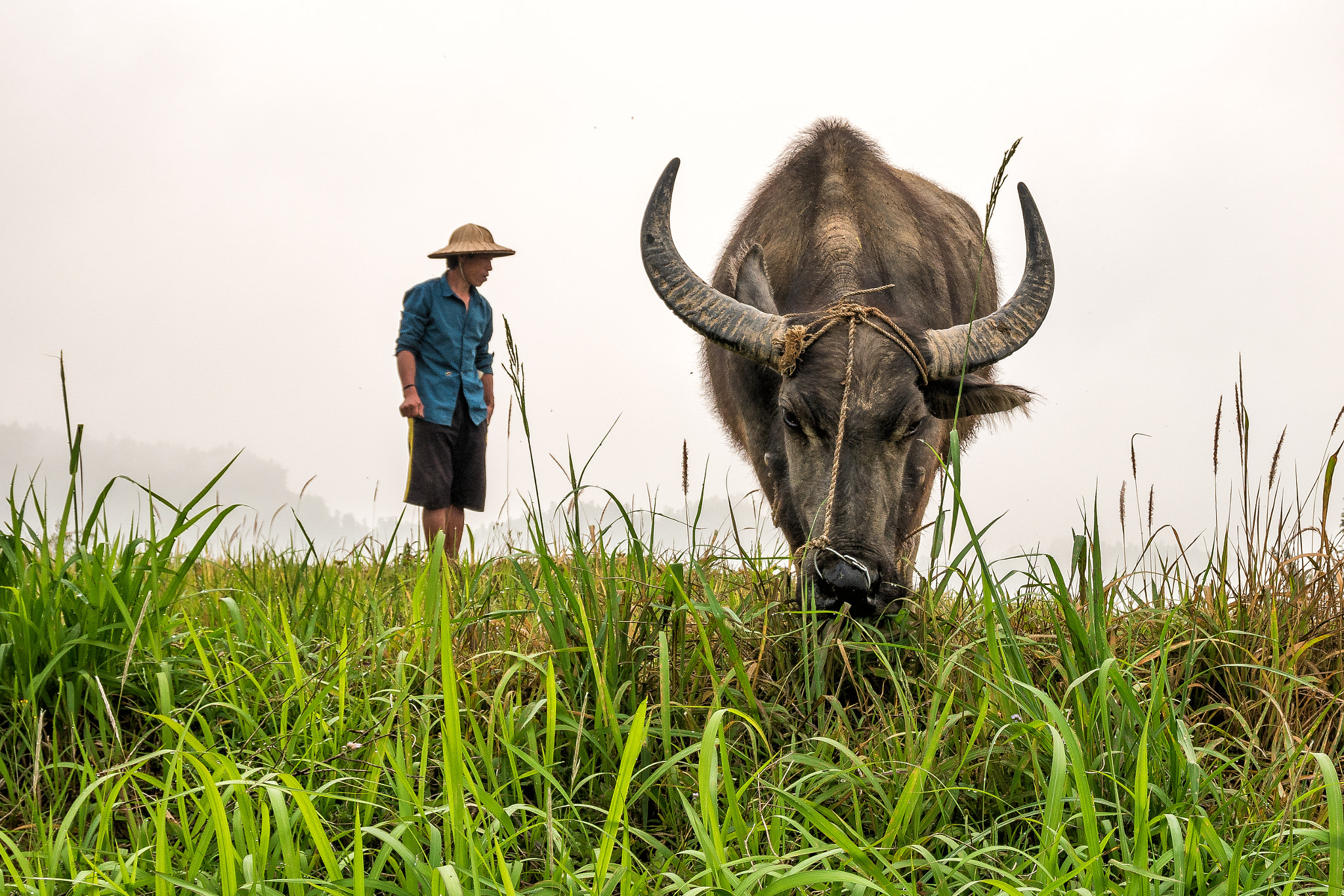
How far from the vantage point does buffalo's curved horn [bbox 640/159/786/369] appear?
4.42 m

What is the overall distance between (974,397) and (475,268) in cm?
369

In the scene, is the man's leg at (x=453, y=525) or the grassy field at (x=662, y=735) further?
the man's leg at (x=453, y=525)

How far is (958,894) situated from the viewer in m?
1.79

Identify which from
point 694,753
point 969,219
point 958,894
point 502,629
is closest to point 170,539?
point 502,629

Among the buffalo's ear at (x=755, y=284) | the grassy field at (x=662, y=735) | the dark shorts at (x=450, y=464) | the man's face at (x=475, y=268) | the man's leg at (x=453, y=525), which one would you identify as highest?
the man's face at (x=475, y=268)

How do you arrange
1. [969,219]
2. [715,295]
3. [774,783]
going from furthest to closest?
[969,219], [715,295], [774,783]

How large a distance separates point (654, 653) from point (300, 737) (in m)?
0.94

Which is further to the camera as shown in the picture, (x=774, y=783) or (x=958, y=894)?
(x=774, y=783)

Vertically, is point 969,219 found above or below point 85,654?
above

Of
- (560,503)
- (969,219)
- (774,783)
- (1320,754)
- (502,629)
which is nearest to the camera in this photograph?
(1320,754)

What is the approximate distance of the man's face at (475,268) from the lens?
6.57 meters

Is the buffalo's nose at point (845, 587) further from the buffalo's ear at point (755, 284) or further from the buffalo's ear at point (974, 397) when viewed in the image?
the buffalo's ear at point (755, 284)

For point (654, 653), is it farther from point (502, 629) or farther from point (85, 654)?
point (85, 654)

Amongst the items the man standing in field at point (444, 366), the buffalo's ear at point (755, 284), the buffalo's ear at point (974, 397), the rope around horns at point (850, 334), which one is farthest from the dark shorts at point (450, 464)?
the buffalo's ear at point (974, 397)
